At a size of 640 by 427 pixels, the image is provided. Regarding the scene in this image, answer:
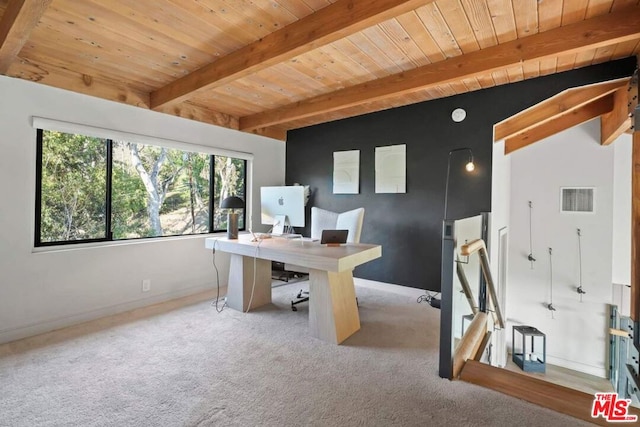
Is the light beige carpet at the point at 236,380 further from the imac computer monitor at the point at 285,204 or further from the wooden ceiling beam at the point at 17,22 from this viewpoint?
the wooden ceiling beam at the point at 17,22

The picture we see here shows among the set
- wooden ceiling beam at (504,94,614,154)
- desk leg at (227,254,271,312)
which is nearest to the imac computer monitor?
desk leg at (227,254,271,312)

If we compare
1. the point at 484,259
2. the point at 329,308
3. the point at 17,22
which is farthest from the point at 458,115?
the point at 17,22

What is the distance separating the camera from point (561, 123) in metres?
4.61

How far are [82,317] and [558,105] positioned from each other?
5.28m

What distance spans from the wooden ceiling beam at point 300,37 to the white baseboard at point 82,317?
7.12ft

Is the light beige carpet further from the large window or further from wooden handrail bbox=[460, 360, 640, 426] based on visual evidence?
the large window

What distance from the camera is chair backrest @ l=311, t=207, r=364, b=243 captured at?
125 inches

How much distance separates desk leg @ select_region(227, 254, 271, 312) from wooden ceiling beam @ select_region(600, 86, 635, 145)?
375 cm

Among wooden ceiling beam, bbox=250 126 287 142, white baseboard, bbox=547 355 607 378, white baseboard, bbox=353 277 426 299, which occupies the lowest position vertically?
white baseboard, bbox=547 355 607 378

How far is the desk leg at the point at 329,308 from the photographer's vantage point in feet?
7.88

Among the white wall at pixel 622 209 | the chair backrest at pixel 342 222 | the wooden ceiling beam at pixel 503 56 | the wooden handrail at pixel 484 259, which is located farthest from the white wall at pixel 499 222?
the chair backrest at pixel 342 222

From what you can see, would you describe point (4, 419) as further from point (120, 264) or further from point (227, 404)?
point (120, 264)

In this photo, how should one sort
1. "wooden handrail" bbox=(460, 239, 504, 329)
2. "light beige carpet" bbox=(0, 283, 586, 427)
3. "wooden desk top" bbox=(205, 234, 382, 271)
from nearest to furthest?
"light beige carpet" bbox=(0, 283, 586, 427)
"wooden handrail" bbox=(460, 239, 504, 329)
"wooden desk top" bbox=(205, 234, 382, 271)

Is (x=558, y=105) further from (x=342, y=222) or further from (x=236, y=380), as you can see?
(x=236, y=380)
